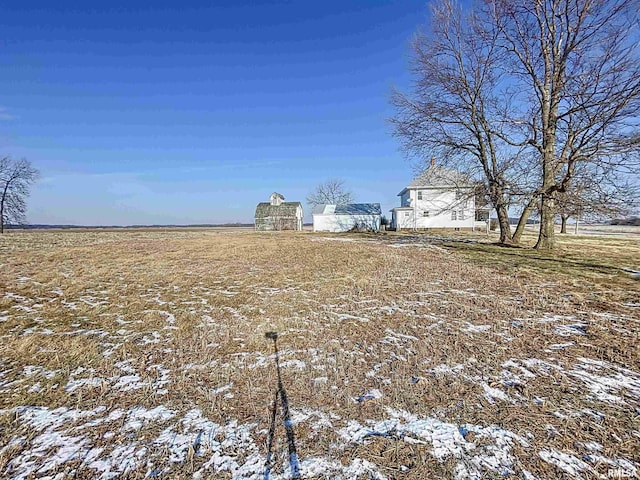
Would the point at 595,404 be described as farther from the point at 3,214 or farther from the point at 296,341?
the point at 3,214

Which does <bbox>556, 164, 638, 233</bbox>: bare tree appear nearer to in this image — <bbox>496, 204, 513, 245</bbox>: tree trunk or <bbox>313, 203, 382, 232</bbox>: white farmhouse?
<bbox>496, 204, 513, 245</bbox>: tree trunk

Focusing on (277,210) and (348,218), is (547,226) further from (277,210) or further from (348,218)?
(277,210)

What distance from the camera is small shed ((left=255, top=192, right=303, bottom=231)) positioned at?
148 feet

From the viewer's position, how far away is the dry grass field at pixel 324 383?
236 cm

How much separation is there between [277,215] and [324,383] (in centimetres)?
4270

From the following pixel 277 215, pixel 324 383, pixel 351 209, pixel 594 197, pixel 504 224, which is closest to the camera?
pixel 324 383

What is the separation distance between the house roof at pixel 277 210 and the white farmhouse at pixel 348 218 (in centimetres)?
519

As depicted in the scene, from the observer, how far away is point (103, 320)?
555cm

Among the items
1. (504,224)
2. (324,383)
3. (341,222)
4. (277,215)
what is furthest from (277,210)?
(324,383)

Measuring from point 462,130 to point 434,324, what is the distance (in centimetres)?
1486

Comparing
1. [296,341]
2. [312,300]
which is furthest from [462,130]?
[296,341]

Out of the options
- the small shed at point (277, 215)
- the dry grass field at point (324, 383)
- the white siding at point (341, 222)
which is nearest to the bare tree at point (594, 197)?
the dry grass field at point (324, 383)

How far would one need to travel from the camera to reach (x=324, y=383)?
11.3 ft

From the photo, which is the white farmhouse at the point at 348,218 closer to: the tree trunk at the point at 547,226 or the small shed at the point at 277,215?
the small shed at the point at 277,215
